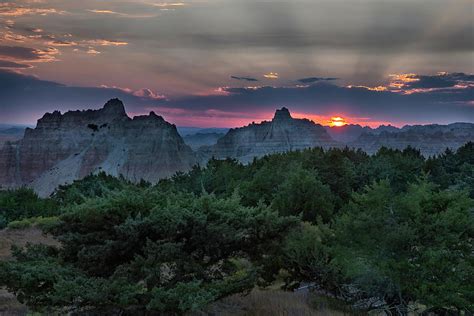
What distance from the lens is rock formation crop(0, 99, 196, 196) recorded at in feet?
507

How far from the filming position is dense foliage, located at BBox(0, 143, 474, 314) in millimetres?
10266

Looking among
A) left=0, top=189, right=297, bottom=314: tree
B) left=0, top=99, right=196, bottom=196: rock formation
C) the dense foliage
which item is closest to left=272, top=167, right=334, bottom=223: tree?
the dense foliage

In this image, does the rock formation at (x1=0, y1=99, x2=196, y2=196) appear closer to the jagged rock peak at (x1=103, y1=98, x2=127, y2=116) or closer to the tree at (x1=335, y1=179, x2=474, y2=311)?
Answer: the jagged rock peak at (x1=103, y1=98, x2=127, y2=116)

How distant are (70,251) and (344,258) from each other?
6843mm

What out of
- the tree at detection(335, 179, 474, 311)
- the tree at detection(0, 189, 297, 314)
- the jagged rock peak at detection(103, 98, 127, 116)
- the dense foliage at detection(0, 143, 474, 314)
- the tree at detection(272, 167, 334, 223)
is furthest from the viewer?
the jagged rock peak at detection(103, 98, 127, 116)

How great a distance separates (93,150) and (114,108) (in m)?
23.1

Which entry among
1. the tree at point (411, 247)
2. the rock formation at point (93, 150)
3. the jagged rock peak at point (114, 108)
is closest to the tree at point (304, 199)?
the tree at point (411, 247)

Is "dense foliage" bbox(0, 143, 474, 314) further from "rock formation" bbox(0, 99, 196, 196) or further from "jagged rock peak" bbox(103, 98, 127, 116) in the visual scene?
"jagged rock peak" bbox(103, 98, 127, 116)

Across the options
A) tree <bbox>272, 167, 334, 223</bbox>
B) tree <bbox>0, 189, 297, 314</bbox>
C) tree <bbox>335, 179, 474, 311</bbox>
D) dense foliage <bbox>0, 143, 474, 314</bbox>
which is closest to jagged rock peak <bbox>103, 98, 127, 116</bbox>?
tree <bbox>272, 167, 334, 223</bbox>

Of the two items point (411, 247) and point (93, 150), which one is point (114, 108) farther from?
point (411, 247)

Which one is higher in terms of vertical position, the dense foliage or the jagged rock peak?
the jagged rock peak

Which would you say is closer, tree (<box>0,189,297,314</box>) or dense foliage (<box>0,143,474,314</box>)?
tree (<box>0,189,297,314</box>)

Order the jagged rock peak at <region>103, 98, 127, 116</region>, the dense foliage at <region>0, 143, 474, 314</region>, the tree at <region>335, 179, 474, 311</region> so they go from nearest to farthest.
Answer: the dense foliage at <region>0, 143, 474, 314</region>
the tree at <region>335, 179, 474, 311</region>
the jagged rock peak at <region>103, 98, 127, 116</region>

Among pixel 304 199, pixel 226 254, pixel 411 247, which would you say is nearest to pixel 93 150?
pixel 304 199
